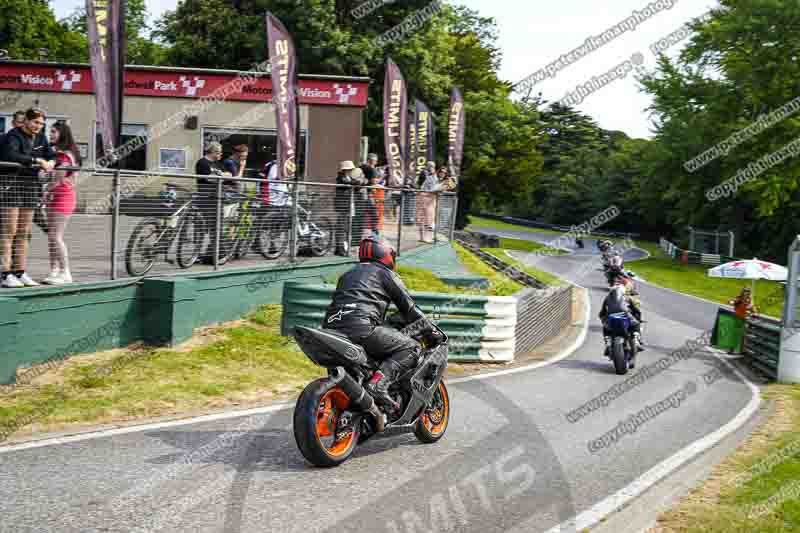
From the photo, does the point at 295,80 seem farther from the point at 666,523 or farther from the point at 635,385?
the point at 666,523

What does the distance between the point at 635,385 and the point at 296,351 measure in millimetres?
4979

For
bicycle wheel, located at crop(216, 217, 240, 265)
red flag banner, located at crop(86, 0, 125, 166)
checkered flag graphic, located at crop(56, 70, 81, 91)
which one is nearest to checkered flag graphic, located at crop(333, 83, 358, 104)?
checkered flag graphic, located at crop(56, 70, 81, 91)

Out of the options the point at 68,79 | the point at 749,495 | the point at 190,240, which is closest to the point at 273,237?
the point at 190,240

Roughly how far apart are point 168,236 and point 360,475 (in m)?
5.60

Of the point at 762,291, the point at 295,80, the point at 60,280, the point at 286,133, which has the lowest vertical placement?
the point at 762,291

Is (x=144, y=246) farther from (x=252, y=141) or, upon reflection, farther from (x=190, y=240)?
(x=252, y=141)

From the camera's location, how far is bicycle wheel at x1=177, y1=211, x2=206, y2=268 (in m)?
11.3

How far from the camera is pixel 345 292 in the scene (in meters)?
7.13

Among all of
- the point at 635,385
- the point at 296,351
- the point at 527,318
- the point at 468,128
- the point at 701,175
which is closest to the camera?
the point at 296,351

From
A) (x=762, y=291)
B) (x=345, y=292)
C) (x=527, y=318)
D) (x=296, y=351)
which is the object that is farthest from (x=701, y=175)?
(x=345, y=292)

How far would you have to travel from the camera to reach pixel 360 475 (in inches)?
256

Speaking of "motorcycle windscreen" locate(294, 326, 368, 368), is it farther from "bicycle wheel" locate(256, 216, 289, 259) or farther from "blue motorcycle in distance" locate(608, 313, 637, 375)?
"blue motorcycle in distance" locate(608, 313, 637, 375)

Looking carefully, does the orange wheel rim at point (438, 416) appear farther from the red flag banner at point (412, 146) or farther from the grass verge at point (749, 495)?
the red flag banner at point (412, 146)

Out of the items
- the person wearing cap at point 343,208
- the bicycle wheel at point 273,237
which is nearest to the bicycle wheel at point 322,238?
the person wearing cap at point 343,208
